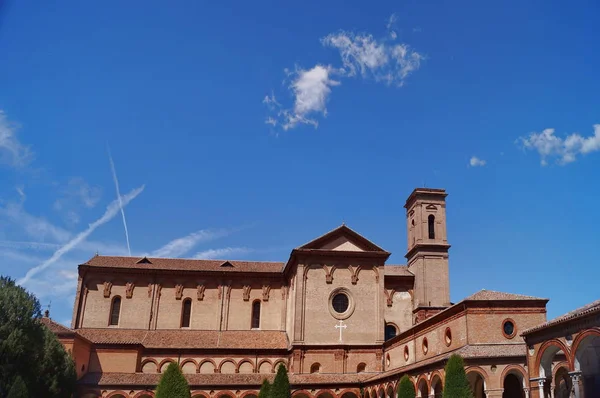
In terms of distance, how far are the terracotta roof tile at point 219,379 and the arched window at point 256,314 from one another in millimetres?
6594

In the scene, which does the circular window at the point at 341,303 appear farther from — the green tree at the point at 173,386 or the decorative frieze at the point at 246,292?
the green tree at the point at 173,386

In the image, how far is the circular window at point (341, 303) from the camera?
135 ft

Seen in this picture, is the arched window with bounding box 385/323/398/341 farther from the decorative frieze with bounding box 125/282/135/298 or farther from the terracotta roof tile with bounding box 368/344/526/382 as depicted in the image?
the decorative frieze with bounding box 125/282/135/298

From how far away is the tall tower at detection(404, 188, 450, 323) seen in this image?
45125mm

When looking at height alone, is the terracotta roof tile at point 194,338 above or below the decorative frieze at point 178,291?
below

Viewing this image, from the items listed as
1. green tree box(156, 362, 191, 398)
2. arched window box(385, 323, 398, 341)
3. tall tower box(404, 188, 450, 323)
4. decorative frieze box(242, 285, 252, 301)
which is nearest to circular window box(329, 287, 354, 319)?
arched window box(385, 323, 398, 341)

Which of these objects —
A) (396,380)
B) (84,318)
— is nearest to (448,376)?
(396,380)

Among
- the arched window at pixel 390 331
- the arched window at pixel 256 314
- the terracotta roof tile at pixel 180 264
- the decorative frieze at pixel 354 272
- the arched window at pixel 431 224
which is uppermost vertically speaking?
the arched window at pixel 431 224

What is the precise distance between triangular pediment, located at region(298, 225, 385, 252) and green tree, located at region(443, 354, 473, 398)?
1845 centimetres

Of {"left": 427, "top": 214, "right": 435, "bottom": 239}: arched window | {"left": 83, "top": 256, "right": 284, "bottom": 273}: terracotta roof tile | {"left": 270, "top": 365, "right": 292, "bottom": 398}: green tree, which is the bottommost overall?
{"left": 270, "top": 365, "right": 292, "bottom": 398}: green tree

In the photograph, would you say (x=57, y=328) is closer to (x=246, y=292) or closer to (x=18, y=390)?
(x=18, y=390)

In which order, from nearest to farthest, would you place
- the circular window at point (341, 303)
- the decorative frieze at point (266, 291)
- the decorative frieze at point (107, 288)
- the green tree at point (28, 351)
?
the green tree at point (28, 351) < the circular window at point (341, 303) < the decorative frieze at point (107, 288) < the decorative frieze at point (266, 291)

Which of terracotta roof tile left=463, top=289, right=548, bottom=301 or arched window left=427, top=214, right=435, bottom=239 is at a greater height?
arched window left=427, top=214, right=435, bottom=239

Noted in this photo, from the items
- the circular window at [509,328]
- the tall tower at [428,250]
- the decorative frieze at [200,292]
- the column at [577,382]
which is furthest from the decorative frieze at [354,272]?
the column at [577,382]
